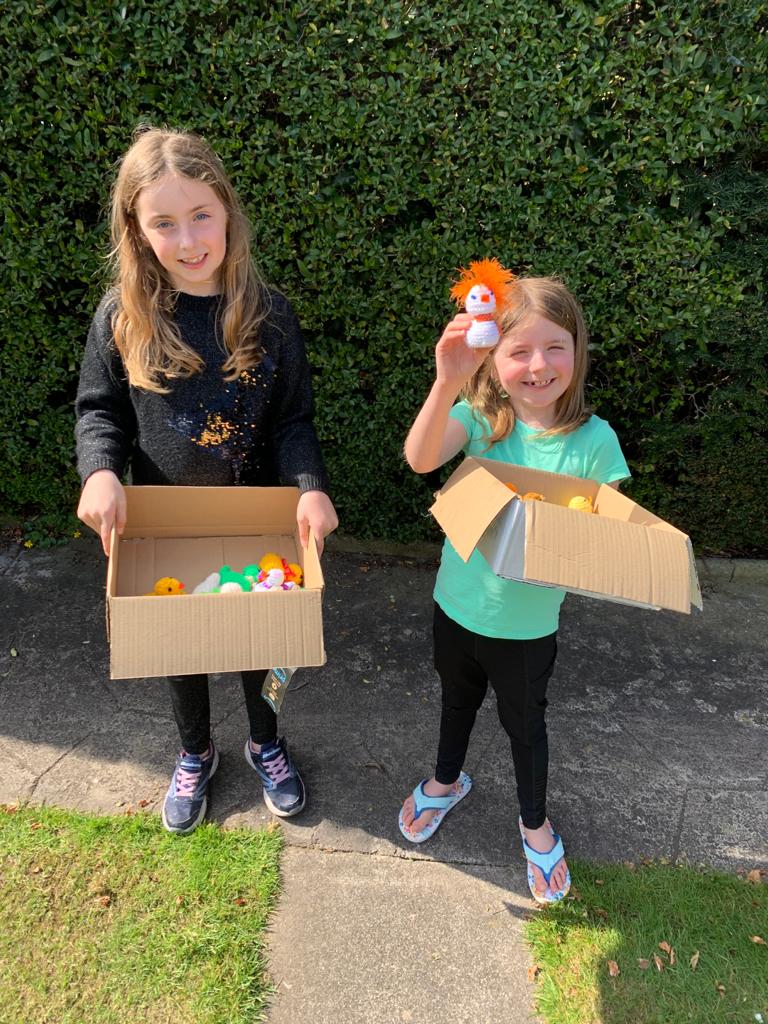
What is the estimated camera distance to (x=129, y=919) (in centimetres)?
209

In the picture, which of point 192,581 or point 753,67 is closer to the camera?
point 192,581

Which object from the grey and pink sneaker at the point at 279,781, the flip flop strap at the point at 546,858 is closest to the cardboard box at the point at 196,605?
the grey and pink sneaker at the point at 279,781

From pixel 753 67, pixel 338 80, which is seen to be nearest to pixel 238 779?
pixel 338 80

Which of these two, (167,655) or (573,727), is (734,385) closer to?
(573,727)

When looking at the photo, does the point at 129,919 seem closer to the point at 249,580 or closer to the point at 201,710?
the point at 201,710

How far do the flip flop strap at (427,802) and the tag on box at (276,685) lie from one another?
0.67 meters

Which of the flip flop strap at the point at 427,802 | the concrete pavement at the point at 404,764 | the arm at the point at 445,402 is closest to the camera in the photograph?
the arm at the point at 445,402

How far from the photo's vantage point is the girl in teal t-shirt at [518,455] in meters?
1.84

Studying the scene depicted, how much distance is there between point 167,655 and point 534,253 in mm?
2330

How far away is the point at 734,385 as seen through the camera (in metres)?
3.33

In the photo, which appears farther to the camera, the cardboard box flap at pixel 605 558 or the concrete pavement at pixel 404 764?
the concrete pavement at pixel 404 764

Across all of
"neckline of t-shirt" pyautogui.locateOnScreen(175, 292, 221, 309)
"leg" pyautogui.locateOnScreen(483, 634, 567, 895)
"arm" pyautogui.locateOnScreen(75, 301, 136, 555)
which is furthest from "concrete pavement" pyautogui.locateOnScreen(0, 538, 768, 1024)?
"neckline of t-shirt" pyautogui.locateOnScreen(175, 292, 221, 309)

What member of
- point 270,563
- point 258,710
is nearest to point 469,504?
point 270,563

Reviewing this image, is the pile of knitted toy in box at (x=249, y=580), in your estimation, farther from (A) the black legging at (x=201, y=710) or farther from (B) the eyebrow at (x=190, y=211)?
(B) the eyebrow at (x=190, y=211)
